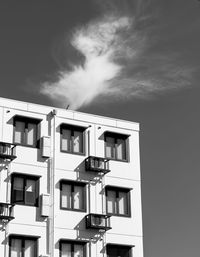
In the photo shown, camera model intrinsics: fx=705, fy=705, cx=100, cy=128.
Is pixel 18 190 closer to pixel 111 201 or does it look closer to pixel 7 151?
pixel 7 151

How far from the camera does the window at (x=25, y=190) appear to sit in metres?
44.9

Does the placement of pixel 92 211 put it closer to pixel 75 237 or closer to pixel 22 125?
pixel 75 237

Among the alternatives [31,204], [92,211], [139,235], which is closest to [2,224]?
[31,204]

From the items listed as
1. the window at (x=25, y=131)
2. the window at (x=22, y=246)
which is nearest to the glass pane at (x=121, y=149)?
the window at (x=25, y=131)

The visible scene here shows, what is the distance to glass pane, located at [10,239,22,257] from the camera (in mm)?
43612

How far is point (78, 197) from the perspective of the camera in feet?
155

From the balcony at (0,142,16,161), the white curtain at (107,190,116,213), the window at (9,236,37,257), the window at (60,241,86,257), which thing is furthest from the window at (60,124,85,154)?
the window at (9,236,37,257)

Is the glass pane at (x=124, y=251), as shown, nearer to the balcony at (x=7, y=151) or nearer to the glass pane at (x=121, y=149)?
the glass pane at (x=121, y=149)

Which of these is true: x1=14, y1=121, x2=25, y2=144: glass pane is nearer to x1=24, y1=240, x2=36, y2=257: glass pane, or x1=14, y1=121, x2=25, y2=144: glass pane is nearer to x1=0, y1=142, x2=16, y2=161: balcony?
x1=0, y1=142, x2=16, y2=161: balcony

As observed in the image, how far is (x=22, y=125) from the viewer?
47.0m

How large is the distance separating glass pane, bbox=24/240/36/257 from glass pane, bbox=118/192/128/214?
22.8 ft

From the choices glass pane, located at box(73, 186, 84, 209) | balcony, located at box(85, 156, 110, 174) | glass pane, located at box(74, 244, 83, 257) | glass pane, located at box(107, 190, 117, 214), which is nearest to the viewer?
glass pane, located at box(74, 244, 83, 257)

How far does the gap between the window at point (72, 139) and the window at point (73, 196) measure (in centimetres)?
242

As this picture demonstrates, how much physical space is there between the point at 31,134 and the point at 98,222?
290 inches
